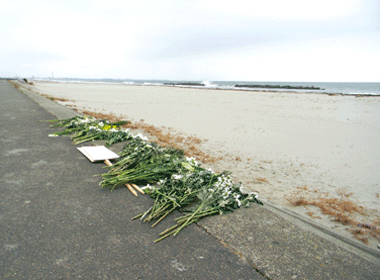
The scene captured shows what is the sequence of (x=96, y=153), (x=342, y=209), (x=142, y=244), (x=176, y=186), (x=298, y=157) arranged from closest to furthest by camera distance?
1. (x=142, y=244)
2. (x=176, y=186)
3. (x=342, y=209)
4. (x=96, y=153)
5. (x=298, y=157)

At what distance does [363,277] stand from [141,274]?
61.8 inches

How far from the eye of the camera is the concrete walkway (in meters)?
1.76

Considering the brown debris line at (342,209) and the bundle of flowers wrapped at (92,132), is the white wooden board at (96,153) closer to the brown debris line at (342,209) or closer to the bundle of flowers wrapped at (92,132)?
the bundle of flowers wrapped at (92,132)

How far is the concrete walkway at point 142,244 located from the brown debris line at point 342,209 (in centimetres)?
63

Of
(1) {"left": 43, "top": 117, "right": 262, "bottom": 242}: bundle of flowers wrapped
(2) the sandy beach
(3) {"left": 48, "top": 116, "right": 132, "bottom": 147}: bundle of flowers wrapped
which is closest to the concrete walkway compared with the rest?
(1) {"left": 43, "top": 117, "right": 262, "bottom": 242}: bundle of flowers wrapped

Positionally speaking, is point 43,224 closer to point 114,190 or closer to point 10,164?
point 114,190

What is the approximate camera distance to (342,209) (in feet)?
10.5

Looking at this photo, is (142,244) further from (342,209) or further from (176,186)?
(342,209)

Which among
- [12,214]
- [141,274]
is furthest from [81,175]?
[141,274]

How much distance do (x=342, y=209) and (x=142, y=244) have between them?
2656 mm

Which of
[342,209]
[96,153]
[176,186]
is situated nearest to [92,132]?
[96,153]

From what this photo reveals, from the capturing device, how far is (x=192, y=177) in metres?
3.11

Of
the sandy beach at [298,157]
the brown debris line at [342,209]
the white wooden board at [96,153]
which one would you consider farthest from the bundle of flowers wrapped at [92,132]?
the brown debris line at [342,209]

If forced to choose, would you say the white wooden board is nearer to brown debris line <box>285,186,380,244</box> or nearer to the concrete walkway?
the concrete walkway
